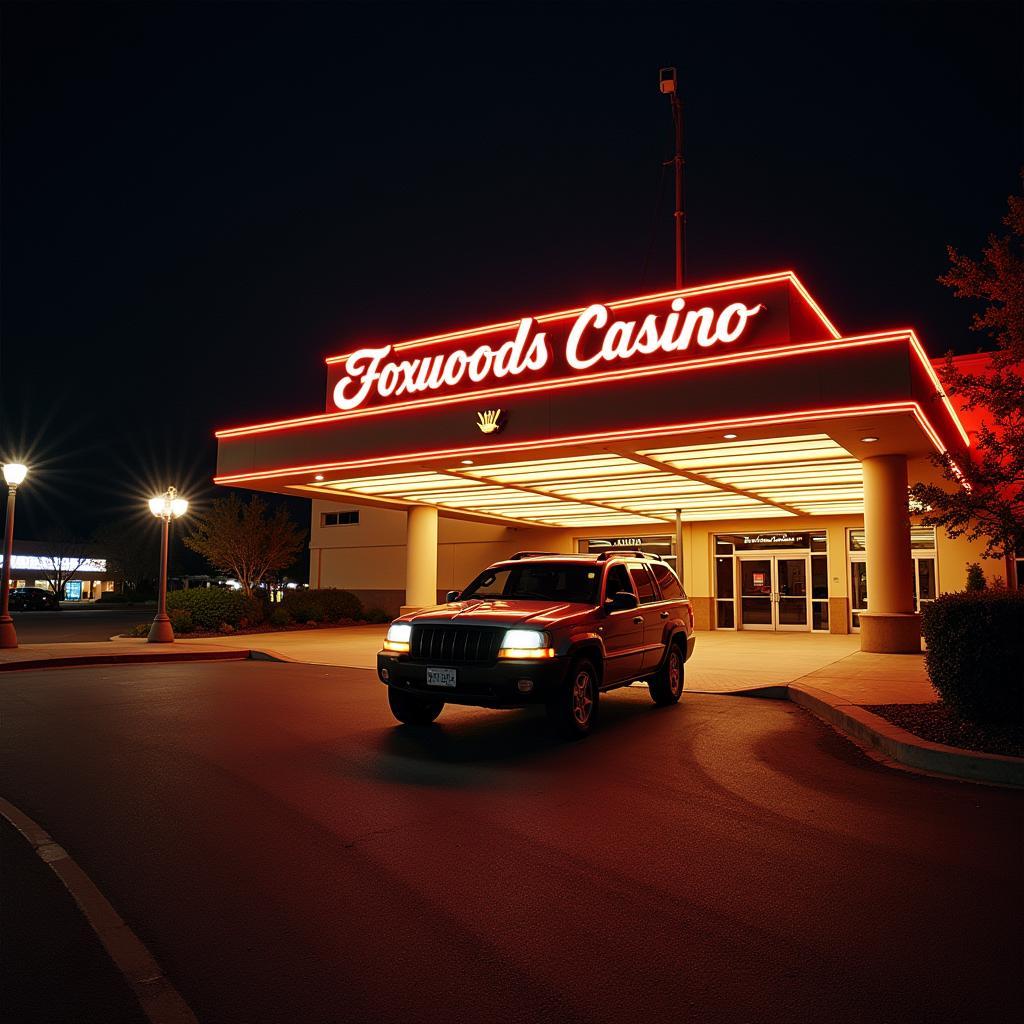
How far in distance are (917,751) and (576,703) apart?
3.23 m

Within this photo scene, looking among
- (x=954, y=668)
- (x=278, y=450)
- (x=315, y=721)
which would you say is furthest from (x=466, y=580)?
(x=954, y=668)

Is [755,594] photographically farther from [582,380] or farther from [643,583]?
[643,583]

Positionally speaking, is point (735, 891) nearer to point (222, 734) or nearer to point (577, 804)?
point (577, 804)

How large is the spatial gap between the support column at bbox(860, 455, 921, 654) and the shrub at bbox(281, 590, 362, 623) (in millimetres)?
18300

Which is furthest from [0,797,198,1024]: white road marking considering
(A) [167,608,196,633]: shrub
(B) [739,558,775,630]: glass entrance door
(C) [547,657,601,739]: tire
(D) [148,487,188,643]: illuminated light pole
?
(B) [739,558,775,630]: glass entrance door

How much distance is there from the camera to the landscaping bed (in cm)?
770

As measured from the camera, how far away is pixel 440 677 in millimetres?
8727

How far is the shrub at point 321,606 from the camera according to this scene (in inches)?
1143

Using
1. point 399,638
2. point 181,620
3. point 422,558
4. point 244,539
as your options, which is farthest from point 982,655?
point 244,539

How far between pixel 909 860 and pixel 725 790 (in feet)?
5.99

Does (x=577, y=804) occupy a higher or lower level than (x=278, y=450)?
lower

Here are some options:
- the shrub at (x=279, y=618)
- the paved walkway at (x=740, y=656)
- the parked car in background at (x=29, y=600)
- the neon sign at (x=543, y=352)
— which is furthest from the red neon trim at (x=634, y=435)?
the parked car in background at (x=29, y=600)

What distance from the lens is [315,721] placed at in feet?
33.0

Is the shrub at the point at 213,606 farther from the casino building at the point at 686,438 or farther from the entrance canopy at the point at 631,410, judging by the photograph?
the entrance canopy at the point at 631,410
